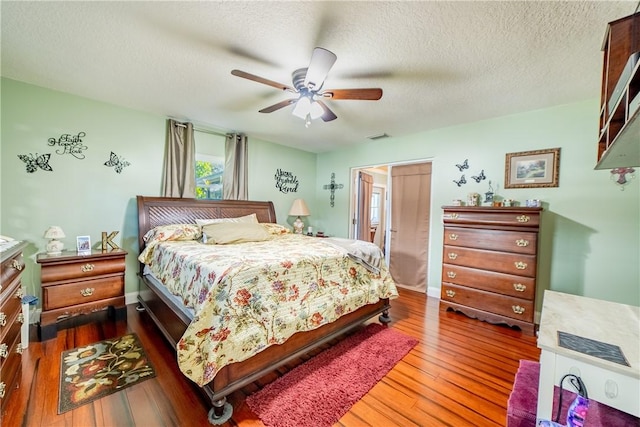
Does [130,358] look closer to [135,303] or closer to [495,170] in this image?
[135,303]

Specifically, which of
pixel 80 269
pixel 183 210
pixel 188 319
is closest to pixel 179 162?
pixel 183 210

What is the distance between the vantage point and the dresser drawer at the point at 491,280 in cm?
271

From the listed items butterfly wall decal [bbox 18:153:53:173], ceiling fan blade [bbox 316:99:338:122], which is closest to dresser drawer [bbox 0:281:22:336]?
butterfly wall decal [bbox 18:153:53:173]

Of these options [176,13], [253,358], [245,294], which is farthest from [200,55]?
[253,358]

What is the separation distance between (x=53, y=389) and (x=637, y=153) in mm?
3639

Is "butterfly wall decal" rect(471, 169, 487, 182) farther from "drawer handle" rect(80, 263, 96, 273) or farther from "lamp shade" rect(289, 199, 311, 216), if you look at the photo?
"drawer handle" rect(80, 263, 96, 273)

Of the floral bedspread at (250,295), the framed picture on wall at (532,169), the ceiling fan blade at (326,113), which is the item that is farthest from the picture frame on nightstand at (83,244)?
the framed picture on wall at (532,169)

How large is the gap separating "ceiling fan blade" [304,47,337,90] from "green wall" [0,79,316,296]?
254cm

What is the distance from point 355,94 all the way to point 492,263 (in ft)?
7.98

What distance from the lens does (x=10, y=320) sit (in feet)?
5.05

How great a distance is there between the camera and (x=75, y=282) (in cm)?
256

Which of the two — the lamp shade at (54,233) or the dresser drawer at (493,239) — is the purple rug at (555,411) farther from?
the lamp shade at (54,233)

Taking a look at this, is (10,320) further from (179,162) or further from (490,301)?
(490,301)

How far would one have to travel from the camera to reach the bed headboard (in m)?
3.22
